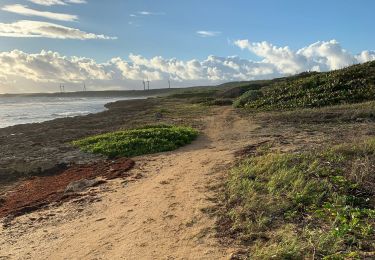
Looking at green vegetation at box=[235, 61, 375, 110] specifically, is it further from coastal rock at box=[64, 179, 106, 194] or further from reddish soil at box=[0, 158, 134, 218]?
coastal rock at box=[64, 179, 106, 194]

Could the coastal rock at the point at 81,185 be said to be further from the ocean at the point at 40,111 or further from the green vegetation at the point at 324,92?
the ocean at the point at 40,111

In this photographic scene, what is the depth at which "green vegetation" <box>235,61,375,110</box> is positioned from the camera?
934 inches

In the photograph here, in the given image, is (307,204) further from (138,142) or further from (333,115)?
(333,115)

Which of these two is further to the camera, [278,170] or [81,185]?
[81,185]

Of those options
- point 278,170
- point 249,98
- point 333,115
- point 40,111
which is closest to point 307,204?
point 278,170

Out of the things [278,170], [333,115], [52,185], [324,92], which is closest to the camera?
[278,170]

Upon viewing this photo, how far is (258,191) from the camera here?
8.05m

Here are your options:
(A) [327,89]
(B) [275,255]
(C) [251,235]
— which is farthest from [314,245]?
(A) [327,89]

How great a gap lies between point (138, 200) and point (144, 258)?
117 inches

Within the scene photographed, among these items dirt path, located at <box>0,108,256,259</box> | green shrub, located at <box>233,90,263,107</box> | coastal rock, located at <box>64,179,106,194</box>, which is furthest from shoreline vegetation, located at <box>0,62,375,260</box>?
green shrub, located at <box>233,90,263,107</box>

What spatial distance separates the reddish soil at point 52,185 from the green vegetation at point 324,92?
1361 cm

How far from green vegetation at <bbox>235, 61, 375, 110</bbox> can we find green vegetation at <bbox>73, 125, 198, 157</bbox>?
9106 millimetres

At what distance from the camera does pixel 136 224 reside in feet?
24.8

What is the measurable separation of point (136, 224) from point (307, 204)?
112 inches
